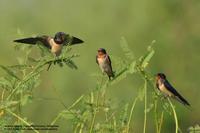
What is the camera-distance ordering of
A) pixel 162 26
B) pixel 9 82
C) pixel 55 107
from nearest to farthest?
pixel 9 82, pixel 55 107, pixel 162 26

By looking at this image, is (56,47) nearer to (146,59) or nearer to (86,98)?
(86,98)

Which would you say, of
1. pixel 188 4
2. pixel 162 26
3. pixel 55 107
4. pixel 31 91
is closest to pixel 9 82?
pixel 31 91

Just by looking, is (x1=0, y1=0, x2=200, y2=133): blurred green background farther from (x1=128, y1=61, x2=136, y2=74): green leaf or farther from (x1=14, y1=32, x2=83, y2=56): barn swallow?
(x1=128, y1=61, x2=136, y2=74): green leaf

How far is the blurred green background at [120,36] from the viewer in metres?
15.4

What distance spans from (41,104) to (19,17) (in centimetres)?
257

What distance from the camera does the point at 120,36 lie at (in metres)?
14.8

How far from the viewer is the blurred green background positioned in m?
15.4

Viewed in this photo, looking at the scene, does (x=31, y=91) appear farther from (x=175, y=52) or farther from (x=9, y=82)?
(x=175, y=52)

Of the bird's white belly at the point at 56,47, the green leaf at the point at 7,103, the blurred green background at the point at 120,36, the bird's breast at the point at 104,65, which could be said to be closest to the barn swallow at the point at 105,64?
the bird's breast at the point at 104,65

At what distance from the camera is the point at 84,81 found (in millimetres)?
15625

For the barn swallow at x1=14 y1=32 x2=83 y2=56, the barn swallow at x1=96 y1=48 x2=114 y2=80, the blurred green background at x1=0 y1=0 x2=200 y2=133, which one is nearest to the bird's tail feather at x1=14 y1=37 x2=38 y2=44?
the barn swallow at x1=14 y1=32 x2=83 y2=56

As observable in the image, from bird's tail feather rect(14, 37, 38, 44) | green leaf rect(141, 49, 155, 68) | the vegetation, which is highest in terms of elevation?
bird's tail feather rect(14, 37, 38, 44)

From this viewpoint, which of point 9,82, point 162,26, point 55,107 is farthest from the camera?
point 162,26

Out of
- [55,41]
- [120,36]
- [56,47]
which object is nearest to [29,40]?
[56,47]
